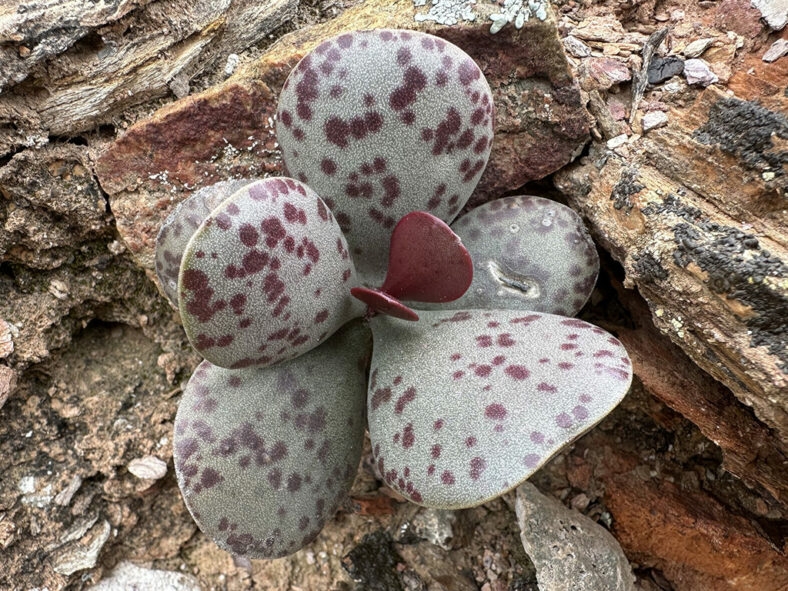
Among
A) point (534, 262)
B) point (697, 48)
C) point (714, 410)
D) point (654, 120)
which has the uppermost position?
point (697, 48)

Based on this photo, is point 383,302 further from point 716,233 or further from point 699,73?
point 699,73

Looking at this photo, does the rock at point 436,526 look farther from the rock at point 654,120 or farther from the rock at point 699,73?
the rock at point 699,73

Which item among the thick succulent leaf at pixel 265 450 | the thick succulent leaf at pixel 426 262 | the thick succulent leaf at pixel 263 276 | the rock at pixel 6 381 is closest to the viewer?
the thick succulent leaf at pixel 263 276

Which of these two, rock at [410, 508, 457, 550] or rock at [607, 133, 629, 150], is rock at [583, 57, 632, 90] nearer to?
rock at [607, 133, 629, 150]

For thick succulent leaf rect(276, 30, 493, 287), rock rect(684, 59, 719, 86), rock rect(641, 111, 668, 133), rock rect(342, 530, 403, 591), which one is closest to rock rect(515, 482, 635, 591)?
rock rect(342, 530, 403, 591)

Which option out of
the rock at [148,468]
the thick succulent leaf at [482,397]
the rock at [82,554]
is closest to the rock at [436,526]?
the thick succulent leaf at [482,397]

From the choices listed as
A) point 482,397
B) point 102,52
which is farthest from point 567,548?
point 102,52
